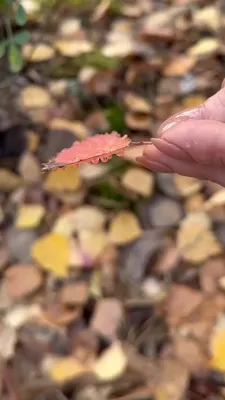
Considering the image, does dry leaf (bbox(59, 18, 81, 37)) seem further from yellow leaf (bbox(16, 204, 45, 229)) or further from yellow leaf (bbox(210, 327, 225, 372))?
yellow leaf (bbox(210, 327, 225, 372))

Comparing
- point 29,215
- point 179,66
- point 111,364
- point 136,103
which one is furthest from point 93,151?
point 179,66

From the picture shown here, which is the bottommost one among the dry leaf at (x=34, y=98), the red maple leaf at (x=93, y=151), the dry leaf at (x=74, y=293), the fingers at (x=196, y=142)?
the dry leaf at (x=74, y=293)

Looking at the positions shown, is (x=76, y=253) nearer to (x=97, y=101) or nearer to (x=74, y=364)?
(x=74, y=364)

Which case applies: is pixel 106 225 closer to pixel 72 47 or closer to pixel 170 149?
pixel 72 47

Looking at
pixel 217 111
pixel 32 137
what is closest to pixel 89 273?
pixel 32 137

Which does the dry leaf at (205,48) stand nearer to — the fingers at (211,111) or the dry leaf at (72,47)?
the dry leaf at (72,47)

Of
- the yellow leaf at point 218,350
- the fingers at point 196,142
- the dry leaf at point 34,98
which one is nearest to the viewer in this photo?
the fingers at point 196,142

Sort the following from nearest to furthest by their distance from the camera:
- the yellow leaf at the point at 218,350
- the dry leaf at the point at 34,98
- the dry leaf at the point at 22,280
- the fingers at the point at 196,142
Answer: the fingers at the point at 196,142, the yellow leaf at the point at 218,350, the dry leaf at the point at 22,280, the dry leaf at the point at 34,98

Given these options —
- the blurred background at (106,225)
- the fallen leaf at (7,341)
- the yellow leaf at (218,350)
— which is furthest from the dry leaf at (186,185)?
the fallen leaf at (7,341)
